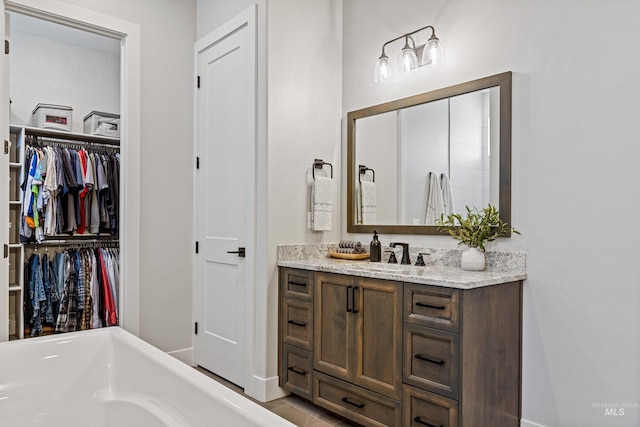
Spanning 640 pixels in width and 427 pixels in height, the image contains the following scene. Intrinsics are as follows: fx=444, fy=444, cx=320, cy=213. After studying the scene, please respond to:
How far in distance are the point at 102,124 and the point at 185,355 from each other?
8.11 ft

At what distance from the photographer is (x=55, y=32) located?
435cm

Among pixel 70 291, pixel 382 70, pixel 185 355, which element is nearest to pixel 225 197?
pixel 185 355

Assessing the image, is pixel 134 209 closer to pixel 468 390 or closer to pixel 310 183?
pixel 310 183

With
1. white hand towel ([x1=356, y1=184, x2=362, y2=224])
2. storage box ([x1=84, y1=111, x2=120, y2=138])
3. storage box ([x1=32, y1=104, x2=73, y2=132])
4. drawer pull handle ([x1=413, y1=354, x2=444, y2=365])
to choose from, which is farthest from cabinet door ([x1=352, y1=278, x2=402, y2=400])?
storage box ([x1=32, y1=104, x2=73, y2=132])

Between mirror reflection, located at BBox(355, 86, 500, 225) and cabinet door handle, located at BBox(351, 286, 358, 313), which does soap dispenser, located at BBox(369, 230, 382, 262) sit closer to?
mirror reflection, located at BBox(355, 86, 500, 225)

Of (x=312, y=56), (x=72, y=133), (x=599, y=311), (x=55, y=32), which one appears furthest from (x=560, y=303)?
(x=55, y=32)

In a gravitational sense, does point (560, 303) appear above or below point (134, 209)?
below

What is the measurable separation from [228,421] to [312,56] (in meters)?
2.45

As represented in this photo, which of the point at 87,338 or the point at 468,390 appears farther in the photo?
the point at 87,338

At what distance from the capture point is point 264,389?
2.81 m

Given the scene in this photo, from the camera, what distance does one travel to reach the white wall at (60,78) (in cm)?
433

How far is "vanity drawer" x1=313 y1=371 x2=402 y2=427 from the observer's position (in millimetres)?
2195

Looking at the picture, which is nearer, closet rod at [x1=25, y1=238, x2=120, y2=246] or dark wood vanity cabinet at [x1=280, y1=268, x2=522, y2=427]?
dark wood vanity cabinet at [x1=280, y1=268, x2=522, y2=427]

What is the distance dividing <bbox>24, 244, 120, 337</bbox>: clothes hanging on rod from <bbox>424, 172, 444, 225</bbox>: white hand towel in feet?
10.2
